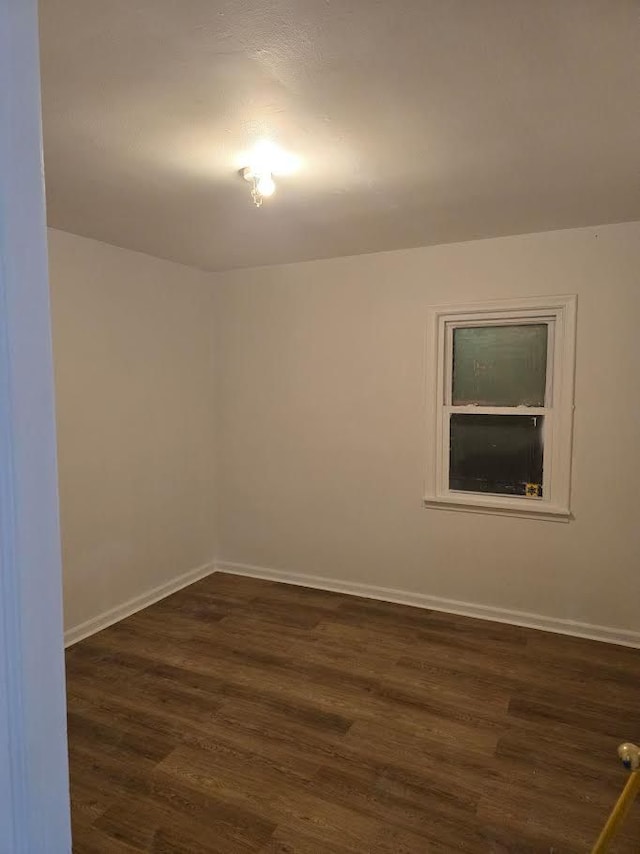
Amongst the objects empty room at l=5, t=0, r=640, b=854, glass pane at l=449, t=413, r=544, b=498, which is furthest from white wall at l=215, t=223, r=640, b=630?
glass pane at l=449, t=413, r=544, b=498

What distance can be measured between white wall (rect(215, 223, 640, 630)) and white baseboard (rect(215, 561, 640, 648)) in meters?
0.05

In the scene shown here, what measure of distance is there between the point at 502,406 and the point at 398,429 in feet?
2.25

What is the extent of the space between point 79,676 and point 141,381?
5.95ft

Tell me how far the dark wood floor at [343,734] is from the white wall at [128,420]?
1.44ft

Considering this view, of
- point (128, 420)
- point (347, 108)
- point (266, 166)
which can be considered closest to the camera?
point (347, 108)

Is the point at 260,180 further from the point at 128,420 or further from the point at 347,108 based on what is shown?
the point at 128,420

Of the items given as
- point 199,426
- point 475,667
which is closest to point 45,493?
point 475,667

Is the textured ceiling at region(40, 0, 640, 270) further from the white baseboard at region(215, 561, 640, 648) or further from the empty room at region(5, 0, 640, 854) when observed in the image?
the white baseboard at region(215, 561, 640, 648)

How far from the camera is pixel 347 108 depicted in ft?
5.70

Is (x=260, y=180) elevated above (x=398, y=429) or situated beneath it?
elevated above

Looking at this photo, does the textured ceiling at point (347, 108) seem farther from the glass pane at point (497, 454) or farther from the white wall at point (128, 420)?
the glass pane at point (497, 454)

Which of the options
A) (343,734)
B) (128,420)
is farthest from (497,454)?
(128,420)

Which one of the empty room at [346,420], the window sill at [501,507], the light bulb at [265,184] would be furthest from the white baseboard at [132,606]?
the light bulb at [265,184]

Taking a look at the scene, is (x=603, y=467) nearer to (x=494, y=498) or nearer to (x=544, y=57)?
(x=494, y=498)
